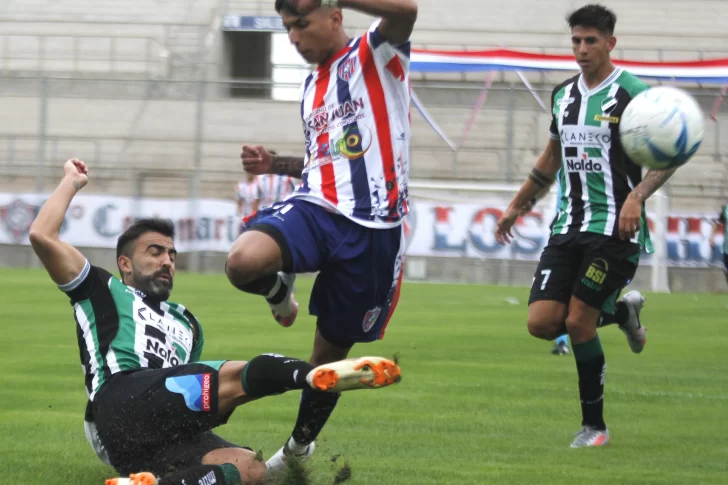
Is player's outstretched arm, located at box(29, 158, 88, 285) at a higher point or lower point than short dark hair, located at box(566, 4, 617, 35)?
lower

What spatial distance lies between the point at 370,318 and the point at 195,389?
1.07 m

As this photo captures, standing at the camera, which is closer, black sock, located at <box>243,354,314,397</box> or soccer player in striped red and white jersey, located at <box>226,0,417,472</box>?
black sock, located at <box>243,354,314,397</box>

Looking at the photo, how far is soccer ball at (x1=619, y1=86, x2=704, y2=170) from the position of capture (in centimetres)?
609

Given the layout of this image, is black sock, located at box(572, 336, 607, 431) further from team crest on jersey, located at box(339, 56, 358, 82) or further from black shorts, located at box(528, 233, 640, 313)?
team crest on jersey, located at box(339, 56, 358, 82)

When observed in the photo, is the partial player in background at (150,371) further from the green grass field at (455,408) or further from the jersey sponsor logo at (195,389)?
the green grass field at (455,408)

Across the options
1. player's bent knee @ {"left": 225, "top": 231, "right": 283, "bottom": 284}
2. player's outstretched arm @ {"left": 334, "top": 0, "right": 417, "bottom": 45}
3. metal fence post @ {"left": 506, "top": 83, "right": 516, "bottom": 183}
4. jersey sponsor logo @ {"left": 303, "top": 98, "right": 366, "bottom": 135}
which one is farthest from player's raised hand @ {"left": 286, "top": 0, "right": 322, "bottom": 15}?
metal fence post @ {"left": 506, "top": 83, "right": 516, "bottom": 183}

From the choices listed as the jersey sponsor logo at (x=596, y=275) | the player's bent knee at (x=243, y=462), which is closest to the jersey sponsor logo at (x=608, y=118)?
the jersey sponsor logo at (x=596, y=275)

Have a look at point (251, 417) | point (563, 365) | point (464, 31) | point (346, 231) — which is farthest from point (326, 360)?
point (464, 31)

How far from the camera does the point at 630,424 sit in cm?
678

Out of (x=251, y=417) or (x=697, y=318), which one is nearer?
(x=251, y=417)

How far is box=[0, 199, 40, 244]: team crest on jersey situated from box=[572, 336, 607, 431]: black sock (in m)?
16.5

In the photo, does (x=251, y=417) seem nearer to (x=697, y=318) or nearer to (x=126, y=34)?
(x=697, y=318)

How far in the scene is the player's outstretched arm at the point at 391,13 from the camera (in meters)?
4.63

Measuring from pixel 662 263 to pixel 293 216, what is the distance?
48.6ft
